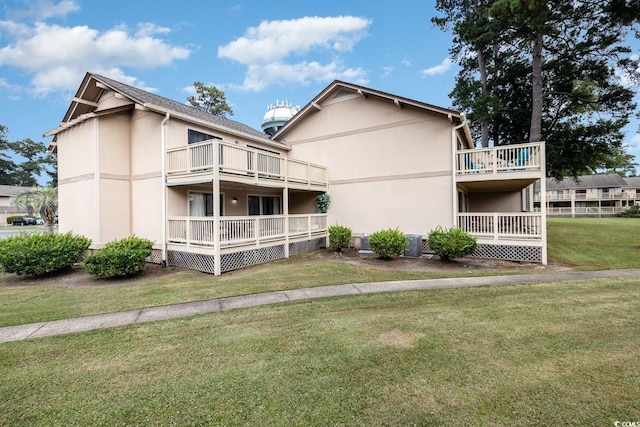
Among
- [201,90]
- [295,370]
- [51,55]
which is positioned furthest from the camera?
[201,90]

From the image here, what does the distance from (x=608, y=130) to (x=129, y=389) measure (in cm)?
2537

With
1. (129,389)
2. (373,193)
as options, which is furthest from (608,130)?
(129,389)

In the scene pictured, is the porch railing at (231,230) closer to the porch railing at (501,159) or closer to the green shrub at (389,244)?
the green shrub at (389,244)

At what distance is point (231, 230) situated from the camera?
10242 millimetres

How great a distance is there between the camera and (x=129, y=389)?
331 centimetres

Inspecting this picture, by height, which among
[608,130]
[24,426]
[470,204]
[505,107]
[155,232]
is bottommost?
[24,426]

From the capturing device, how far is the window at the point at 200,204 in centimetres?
1193

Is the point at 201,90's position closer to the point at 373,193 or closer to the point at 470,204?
the point at 373,193

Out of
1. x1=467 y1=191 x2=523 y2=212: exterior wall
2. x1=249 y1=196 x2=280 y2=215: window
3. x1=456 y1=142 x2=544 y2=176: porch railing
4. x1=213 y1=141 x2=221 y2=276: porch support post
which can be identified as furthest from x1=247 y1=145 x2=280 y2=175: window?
x1=467 y1=191 x2=523 y2=212: exterior wall

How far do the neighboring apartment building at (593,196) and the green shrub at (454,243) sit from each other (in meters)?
46.4

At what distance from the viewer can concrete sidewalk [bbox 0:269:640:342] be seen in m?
5.22

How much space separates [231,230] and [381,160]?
7818mm

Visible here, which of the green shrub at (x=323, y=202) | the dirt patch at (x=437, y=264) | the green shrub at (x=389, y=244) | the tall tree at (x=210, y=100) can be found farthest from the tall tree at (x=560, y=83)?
the tall tree at (x=210, y=100)

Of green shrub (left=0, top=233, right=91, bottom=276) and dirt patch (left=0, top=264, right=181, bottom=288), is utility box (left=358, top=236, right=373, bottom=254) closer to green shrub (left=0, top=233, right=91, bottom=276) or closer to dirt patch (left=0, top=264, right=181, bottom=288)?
dirt patch (left=0, top=264, right=181, bottom=288)
